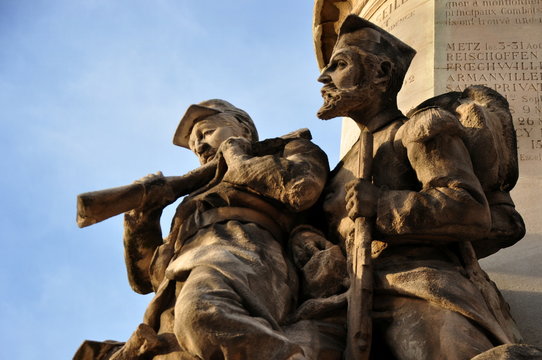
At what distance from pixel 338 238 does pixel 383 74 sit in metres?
1.16

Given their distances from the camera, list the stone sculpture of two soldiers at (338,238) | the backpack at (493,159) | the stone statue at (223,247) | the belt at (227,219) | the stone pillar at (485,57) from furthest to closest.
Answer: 1. the stone pillar at (485,57)
2. the belt at (227,219)
3. the backpack at (493,159)
4. the stone sculpture of two soldiers at (338,238)
5. the stone statue at (223,247)

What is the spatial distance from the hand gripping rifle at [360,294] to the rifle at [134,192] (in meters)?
1.16

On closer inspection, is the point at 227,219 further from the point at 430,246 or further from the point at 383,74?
the point at 383,74

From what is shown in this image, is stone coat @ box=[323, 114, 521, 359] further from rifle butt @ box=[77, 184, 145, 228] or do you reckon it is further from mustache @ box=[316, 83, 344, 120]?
rifle butt @ box=[77, 184, 145, 228]

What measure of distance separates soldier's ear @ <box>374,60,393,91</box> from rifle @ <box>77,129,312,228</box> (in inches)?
23.3

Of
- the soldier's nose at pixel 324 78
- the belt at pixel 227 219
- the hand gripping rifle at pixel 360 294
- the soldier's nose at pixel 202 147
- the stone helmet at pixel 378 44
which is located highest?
the stone helmet at pixel 378 44

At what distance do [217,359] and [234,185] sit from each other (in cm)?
167

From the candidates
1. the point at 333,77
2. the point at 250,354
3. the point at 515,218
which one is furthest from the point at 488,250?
the point at 250,354

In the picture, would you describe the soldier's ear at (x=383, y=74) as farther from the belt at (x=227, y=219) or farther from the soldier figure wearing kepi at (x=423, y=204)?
the belt at (x=227, y=219)

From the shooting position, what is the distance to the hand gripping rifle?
23.0 ft

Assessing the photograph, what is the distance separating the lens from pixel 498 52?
34.4ft

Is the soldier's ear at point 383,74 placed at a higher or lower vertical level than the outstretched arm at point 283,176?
higher

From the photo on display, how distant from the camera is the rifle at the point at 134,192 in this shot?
309 inches

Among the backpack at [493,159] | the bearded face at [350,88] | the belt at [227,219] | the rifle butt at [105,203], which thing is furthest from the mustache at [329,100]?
the rifle butt at [105,203]
